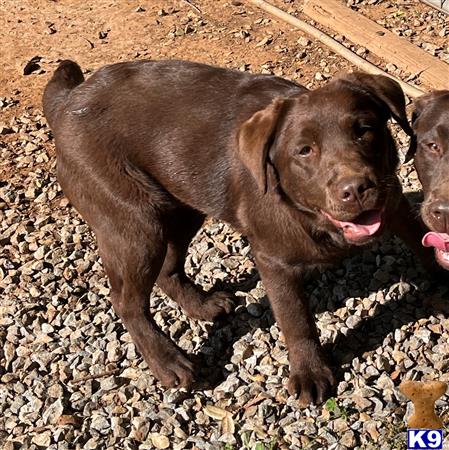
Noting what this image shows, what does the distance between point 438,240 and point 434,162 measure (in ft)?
1.32

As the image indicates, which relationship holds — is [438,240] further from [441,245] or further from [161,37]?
[161,37]

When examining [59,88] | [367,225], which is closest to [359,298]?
[367,225]

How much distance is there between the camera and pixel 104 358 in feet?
15.8

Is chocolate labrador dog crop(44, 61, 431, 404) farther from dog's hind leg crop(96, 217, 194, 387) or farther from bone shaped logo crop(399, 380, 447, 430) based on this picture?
bone shaped logo crop(399, 380, 447, 430)

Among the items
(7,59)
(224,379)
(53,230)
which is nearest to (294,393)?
(224,379)

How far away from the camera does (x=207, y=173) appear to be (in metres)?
4.49

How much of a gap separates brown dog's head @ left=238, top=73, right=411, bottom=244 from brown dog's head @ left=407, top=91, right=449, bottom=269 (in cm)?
23

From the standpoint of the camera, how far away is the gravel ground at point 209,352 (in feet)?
14.2

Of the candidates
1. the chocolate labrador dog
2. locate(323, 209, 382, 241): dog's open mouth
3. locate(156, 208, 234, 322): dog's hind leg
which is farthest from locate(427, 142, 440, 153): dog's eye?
locate(156, 208, 234, 322): dog's hind leg

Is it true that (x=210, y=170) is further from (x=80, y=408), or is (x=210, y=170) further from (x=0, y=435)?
(x=0, y=435)

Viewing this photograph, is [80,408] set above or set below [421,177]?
below

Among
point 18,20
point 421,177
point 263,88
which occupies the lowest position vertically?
→ point 18,20

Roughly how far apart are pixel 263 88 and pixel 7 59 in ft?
12.1

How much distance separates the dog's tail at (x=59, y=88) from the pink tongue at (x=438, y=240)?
80.0 inches
